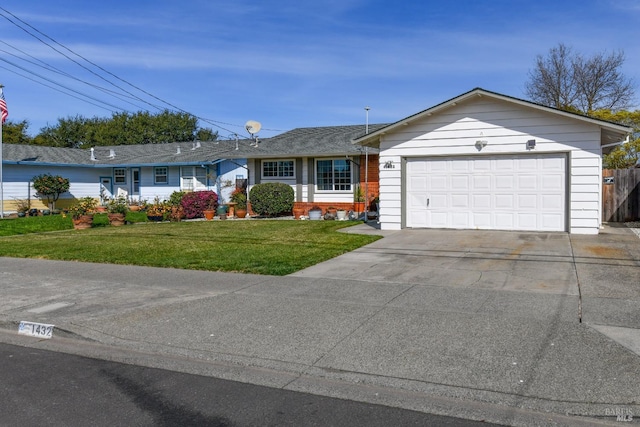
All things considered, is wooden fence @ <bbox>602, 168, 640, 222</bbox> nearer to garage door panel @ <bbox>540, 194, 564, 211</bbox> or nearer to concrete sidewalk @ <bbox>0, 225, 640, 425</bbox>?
garage door panel @ <bbox>540, 194, 564, 211</bbox>

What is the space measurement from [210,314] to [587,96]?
39.3m

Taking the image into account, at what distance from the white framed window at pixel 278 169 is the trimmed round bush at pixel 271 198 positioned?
3.97 feet

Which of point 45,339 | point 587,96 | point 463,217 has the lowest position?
point 45,339

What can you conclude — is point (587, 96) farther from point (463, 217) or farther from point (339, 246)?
point (339, 246)

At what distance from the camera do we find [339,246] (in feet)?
44.4

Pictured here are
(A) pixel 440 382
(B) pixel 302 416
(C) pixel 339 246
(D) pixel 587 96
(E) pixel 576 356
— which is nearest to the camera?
(B) pixel 302 416

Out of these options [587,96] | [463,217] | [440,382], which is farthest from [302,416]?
[587,96]

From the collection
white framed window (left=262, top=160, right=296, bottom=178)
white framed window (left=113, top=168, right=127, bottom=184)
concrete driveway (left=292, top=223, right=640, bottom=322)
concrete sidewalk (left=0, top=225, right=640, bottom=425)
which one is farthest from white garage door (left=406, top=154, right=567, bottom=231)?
white framed window (left=113, top=168, right=127, bottom=184)

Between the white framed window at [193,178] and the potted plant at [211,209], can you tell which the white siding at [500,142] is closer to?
the potted plant at [211,209]

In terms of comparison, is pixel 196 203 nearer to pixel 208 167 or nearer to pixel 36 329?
pixel 208 167

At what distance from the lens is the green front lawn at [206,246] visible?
11.4m

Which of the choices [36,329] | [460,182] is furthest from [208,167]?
[36,329]

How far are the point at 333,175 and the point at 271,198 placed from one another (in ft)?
10.2

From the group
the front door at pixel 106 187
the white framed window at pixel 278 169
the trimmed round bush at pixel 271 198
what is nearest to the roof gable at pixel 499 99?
the trimmed round bush at pixel 271 198
